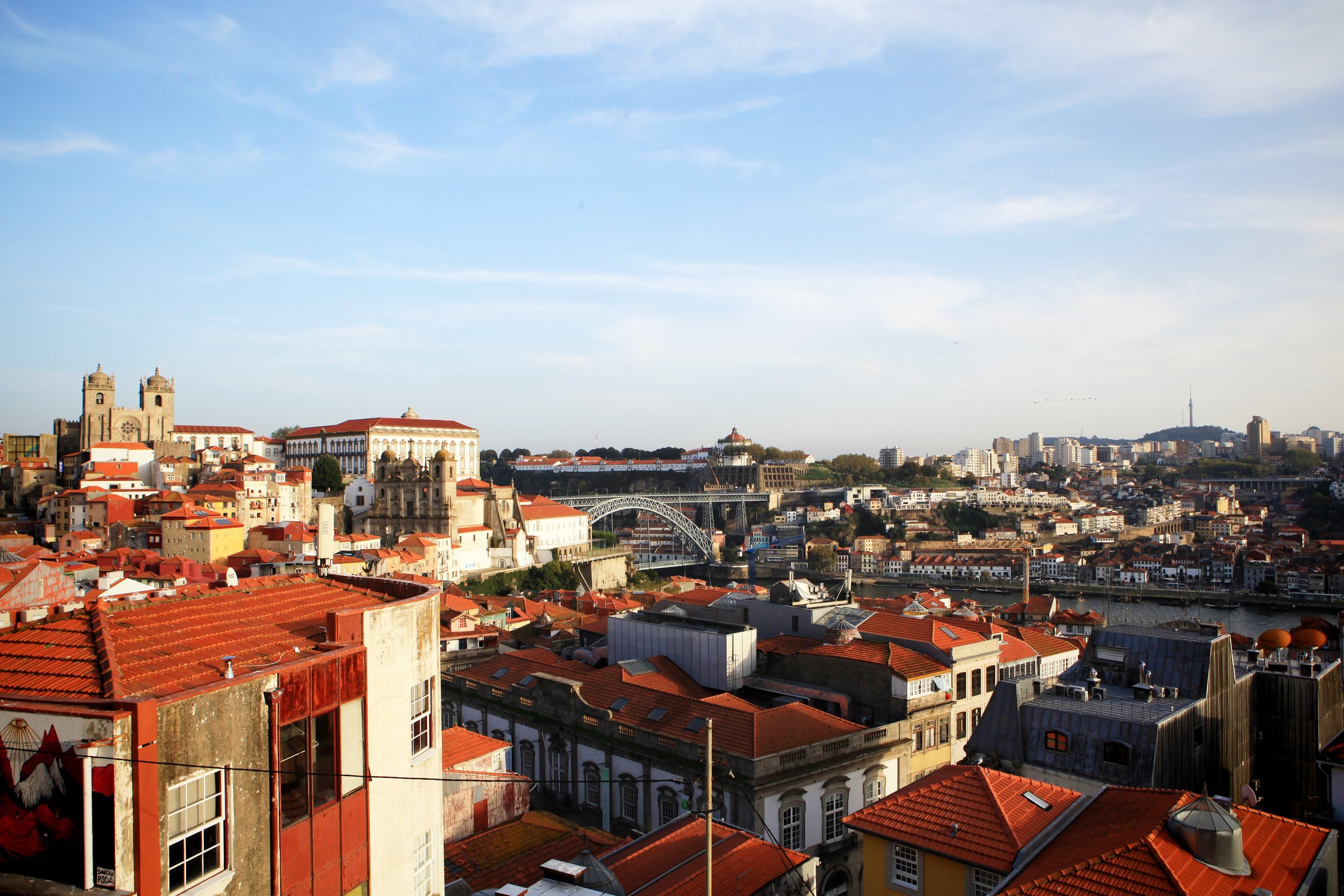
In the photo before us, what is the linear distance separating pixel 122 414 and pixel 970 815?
50.8m

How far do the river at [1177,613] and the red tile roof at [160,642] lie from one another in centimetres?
4329

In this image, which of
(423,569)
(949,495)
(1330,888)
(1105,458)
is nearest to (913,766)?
(1330,888)

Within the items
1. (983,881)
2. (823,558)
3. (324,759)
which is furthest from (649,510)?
(324,759)

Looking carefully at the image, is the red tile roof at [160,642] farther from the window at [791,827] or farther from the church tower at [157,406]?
the church tower at [157,406]

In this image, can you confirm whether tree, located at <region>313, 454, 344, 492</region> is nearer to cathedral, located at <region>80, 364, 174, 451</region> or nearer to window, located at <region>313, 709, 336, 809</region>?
cathedral, located at <region>80, 364, 174, 451</region>

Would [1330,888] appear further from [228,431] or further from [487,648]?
[228,431]

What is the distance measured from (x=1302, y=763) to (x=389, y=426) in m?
51.9

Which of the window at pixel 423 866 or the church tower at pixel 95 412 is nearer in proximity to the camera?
the window at pixel 423 866

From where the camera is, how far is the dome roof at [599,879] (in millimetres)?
7484

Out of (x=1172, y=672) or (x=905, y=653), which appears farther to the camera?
(x=905, y=653)

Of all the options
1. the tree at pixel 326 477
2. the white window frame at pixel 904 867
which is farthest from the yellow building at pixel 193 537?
the white window frame at pixel 904 867

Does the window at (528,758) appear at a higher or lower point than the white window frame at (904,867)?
lower

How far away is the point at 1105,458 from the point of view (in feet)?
538

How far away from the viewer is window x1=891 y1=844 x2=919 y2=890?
7.64 meters
